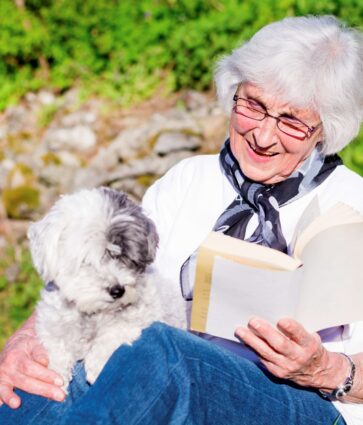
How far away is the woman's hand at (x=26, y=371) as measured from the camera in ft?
8.62

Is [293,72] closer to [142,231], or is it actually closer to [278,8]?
[142,231]

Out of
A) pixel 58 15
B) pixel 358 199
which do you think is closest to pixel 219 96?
pixel 358 199

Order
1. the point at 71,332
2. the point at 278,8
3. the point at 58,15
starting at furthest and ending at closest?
1. the point at 58,15
2. the point at 278,8
3. the point at 71,332

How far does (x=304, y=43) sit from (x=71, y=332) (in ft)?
4.57

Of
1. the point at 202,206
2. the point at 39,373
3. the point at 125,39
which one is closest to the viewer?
the point at 39,373

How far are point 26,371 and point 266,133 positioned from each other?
1.28m

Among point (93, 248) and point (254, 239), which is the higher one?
point (93, 248)

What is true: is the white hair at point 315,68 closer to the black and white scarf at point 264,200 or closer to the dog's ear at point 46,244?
the black and white scarf at point 264,200

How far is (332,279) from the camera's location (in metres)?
2.34

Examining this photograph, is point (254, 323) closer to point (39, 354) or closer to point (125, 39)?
point (39, 354)

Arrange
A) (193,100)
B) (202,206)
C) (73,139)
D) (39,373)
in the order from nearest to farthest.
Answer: (39,373)
(202,206)
(193,100)
(73,139)

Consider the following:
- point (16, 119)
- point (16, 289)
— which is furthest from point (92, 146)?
point (16, 289)

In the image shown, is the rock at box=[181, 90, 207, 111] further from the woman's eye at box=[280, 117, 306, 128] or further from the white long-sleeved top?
the woman's eye at box=[280, 117, 306, 128]

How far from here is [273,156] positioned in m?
2.90
